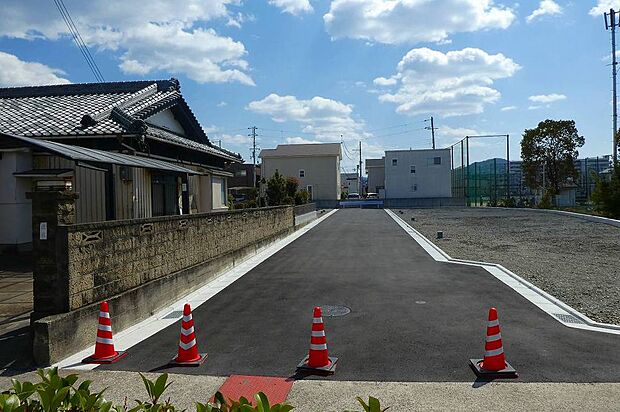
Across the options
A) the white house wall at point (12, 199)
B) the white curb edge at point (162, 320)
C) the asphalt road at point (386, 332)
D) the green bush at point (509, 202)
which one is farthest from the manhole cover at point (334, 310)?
the green bush at point (509, 202)

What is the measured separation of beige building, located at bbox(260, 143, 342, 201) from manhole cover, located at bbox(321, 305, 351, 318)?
58246 mm

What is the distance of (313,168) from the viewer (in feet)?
223

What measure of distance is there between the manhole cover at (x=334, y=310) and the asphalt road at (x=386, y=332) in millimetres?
177

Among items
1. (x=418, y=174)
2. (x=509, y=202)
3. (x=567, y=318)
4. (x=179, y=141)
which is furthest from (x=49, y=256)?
(x=418, y=174)

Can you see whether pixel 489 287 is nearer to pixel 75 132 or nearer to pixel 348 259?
pixel 348 259

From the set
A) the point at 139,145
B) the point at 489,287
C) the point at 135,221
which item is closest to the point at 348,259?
the point at 489,287

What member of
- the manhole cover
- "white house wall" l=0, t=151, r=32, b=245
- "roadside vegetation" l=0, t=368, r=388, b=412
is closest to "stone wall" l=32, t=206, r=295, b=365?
the manhole cover

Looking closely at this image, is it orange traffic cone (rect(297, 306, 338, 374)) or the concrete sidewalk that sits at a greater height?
orange traffic cone (rect(297, 306, 338, 374))

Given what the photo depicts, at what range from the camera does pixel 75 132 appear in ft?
42.7

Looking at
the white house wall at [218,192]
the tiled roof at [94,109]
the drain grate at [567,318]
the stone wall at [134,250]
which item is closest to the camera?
the stone wall at [134,250]

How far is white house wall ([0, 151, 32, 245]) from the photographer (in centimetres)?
1297

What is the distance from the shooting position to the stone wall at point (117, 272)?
20.3 feet

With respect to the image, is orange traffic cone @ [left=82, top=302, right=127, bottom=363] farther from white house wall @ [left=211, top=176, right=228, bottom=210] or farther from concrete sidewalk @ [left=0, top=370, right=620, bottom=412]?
white house wall @ [left=211, top=176, right=228, bottom=210]

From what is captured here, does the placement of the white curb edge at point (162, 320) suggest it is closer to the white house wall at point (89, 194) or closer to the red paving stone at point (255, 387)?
the red paving stone at point (255, 387)
